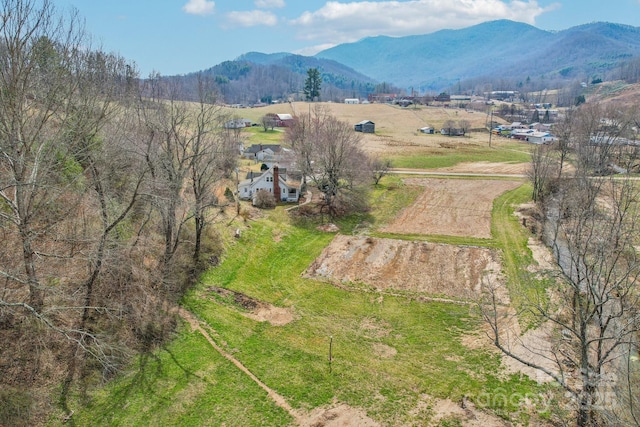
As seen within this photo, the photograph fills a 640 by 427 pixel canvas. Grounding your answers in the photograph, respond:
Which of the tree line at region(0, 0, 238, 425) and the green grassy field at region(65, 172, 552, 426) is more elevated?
the tree line at region(0, 0, 238, 425)

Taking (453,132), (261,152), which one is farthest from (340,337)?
(453,132)

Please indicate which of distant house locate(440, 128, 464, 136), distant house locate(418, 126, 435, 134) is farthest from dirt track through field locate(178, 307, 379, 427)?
distant house locate(418, 126, 435, 134)

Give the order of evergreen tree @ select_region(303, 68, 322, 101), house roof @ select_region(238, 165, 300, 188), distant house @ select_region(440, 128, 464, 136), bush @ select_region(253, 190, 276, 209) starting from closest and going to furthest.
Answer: bush @ select_region(253, 190, 276, 209) < house roof @ select_region(238, 165, 300, 188) < distant house @ select_region(440, 128, 464, 136) < evergreen tree @ select_region(303, 68, 322, 101)

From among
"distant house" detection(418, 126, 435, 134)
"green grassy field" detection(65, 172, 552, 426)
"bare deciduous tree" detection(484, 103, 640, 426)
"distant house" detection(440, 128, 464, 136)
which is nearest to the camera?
"bare deciduous tree" detection(484, 103, 640, 426)

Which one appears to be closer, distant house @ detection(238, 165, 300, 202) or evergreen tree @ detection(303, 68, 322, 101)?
distant house @ detection(238, 165, 300, 202)

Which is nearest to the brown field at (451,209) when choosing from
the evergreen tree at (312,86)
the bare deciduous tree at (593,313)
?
the bare deciduous tree at (593,313)

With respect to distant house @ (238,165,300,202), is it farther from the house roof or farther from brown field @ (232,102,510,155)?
brown field @ (232,102,510,155)

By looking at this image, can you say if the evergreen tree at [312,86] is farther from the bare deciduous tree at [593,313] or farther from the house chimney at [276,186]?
the bare deciduous tree at [593,313]
